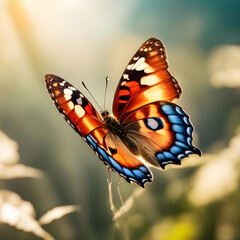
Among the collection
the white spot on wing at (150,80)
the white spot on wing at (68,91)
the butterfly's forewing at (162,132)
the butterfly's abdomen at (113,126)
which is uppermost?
the white spot on wing at (68,91)

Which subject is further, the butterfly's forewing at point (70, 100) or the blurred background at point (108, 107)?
the blurred background at point (108, 107)

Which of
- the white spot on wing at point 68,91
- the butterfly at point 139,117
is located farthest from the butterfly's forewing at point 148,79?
the white spot on wing at point 68,91

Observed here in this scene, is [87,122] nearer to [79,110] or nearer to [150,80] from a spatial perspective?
[79,110]

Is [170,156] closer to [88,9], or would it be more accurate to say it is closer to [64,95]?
[64,95]

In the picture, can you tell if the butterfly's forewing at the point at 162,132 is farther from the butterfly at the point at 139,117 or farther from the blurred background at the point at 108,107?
the blurred background at the point at 108,107

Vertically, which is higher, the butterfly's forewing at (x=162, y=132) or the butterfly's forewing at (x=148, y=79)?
the butterfly's forewing at (x=148, y=79)

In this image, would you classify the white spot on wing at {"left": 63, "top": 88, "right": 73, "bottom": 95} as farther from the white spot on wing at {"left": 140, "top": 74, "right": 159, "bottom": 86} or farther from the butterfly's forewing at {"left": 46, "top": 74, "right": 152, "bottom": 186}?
the white spot on wing at {"left": 140, "top": 74, "right": 159, "bottom": 86}

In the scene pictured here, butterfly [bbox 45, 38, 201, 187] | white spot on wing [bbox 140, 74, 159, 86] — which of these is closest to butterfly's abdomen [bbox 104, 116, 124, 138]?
butterfly [bbox 45, 38, 201, 187]

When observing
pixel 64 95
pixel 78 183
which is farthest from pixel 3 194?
pixel 64 95
